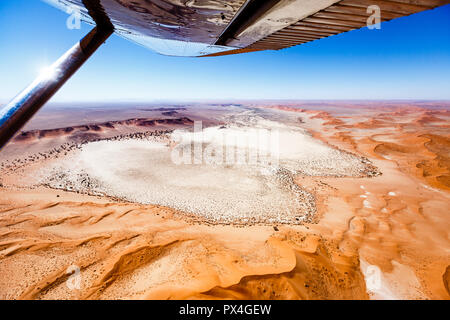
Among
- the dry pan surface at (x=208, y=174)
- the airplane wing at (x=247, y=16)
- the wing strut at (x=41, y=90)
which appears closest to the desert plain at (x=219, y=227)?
the dry pan surface at (x=208, y=174)

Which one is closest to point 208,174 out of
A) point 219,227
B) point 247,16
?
point 219,227

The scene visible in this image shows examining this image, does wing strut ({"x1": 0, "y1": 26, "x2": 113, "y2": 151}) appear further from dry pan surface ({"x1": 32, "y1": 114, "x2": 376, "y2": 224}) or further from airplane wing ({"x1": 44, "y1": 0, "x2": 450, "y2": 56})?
dry pan surface ({"x1": 32, "y1": 114, "x2": 376, "y2": 224})

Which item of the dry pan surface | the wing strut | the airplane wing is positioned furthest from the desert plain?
the airplane wing

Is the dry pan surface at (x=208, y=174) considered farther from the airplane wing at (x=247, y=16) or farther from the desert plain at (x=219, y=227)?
the airplane wing at (x=247, y=16)

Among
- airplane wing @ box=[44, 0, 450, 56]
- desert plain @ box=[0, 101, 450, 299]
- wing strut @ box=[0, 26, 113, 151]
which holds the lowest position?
desert plain @ box=[0, 101, 450, 299]

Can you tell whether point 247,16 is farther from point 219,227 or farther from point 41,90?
point 219,227
